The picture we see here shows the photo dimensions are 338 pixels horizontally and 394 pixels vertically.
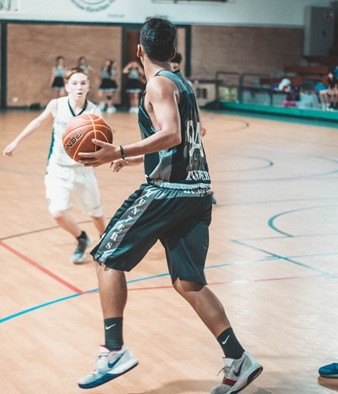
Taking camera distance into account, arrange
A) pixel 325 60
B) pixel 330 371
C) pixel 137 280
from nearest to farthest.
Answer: pixel 330 371
pixel 137 280
pixel 325 60

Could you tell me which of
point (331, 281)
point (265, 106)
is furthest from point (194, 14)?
point (331, 281)

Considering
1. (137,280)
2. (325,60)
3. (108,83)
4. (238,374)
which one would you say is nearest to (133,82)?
(108,83)

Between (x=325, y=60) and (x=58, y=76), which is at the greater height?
(x=325, y=60)

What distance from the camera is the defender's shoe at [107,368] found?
4.53 metres

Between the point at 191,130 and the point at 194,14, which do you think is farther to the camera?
the point at 194,14

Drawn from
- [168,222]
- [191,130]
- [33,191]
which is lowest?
[33,191]

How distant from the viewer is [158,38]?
4.42m

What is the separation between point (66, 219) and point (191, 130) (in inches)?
135

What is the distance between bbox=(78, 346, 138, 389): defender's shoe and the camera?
4531 mm

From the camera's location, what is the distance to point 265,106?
26.5m

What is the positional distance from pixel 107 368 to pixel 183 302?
1994 mm

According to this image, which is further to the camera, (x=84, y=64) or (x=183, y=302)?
(x=84, y=64)

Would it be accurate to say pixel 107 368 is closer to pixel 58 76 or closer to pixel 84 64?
pixel 84 64

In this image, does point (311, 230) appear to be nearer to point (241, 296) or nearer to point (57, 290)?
point (241, 296)
